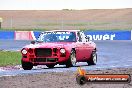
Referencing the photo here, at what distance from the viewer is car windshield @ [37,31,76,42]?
68.6 feet

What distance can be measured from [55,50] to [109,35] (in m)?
31.6

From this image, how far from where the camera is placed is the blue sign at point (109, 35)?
5012cm

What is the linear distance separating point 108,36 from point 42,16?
5515cm

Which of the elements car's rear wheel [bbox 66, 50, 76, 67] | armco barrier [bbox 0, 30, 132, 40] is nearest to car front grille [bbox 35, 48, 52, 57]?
car's rear wheel [bbox 66, 50, 76, 67]

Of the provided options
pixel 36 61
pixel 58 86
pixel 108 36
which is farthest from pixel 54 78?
pixel 108 36

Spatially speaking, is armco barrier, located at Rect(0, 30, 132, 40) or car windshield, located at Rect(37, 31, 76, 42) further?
armco barrier, located at Rect(0, 30, 132, 40)

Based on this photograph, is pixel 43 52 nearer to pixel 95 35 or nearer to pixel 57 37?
pixel 57 37

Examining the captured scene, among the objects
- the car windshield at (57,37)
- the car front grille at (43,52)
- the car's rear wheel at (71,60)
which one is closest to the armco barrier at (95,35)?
the car windshield at (57,37)

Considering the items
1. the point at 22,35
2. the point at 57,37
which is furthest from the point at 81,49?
the point at 22,35

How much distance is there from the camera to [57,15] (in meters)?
105

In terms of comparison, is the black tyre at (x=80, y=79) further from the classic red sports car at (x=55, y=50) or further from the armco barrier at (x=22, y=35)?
the armco barrier at (x=22, y=35)

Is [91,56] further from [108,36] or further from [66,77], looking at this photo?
[108,36]

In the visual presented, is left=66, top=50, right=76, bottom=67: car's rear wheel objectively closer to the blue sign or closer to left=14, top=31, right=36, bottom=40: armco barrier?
the blue sign

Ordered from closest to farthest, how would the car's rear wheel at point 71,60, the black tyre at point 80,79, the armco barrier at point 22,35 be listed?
the black tyre at point 80,79 → the car's rear wheel at point 71,60 → the armco barrier at point 22,35
